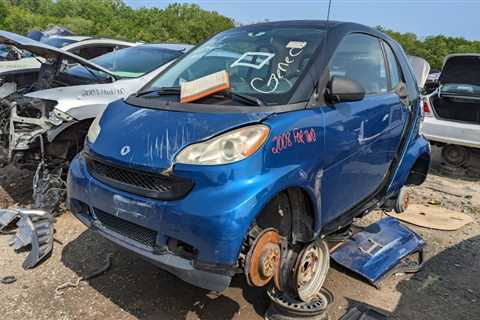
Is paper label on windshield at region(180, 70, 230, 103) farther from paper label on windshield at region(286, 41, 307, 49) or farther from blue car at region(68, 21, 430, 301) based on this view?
paper label on windshield at region(286, 41, 307, 49)

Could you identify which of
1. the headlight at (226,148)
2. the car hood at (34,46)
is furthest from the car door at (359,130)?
the car hood at (34,46)

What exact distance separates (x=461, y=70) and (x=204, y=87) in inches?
255

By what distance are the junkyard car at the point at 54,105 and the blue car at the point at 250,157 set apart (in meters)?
1.20

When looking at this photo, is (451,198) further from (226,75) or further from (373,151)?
(226,75)

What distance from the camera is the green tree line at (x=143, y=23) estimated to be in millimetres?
24344

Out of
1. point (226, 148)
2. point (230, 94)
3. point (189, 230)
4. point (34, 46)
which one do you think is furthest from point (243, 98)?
point (34, 46)

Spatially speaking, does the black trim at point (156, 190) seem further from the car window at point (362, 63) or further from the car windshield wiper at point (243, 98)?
the car window at point (362, 63)

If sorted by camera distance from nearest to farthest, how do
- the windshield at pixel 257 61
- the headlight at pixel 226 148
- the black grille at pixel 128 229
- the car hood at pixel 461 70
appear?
the headlight at pixel 226 148 → the black grille at pixel 128 229 → the windshield at pixel 257 61 → the car hood at pixel 461 70

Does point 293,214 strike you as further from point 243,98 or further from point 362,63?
point 362,63

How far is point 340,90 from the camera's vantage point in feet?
9.40

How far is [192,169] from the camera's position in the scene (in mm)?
2338

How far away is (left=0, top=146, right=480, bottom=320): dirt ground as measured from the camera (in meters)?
3.01

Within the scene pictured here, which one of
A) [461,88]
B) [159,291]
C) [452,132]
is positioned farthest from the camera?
[461,88]

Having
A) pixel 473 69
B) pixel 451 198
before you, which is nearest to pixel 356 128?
pixel 451 198
